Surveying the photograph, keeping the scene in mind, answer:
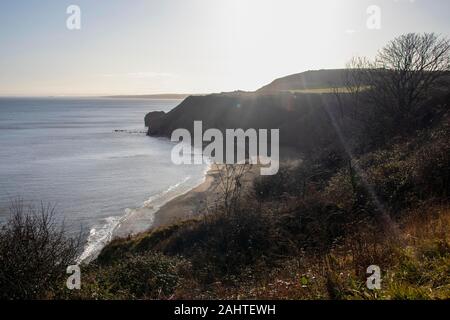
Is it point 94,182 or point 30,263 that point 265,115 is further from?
point 30,263

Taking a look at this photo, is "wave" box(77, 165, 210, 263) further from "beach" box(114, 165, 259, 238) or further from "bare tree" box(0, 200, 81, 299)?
"bare tree" box(0, 200, 81, 299)

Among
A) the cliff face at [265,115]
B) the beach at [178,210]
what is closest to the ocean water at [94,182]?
the beach at [178,210]

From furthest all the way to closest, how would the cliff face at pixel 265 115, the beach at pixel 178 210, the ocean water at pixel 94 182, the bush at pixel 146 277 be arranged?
the cliff face at pixel 265 115 → the ocean water at pixel 94 182 → the beach at pixel 178 210 → the bush at pixel 146 277

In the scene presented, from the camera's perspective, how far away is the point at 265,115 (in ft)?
233

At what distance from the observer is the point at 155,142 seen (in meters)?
74.2

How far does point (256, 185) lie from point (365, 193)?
406 inches

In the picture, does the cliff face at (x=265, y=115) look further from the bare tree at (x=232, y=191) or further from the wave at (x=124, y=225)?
the wave at (x=124, y=225)

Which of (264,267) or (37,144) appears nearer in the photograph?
(264,267)

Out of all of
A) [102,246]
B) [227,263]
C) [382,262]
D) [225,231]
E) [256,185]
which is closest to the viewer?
[382,262]

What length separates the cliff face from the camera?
5784cm

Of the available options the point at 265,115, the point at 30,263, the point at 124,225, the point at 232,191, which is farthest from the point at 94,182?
the point at 265,115

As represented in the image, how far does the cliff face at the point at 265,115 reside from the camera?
57.8 m

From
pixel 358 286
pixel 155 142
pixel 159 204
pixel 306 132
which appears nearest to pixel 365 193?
pixel 358 286

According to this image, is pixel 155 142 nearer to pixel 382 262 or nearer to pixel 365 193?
pixel 365 193
